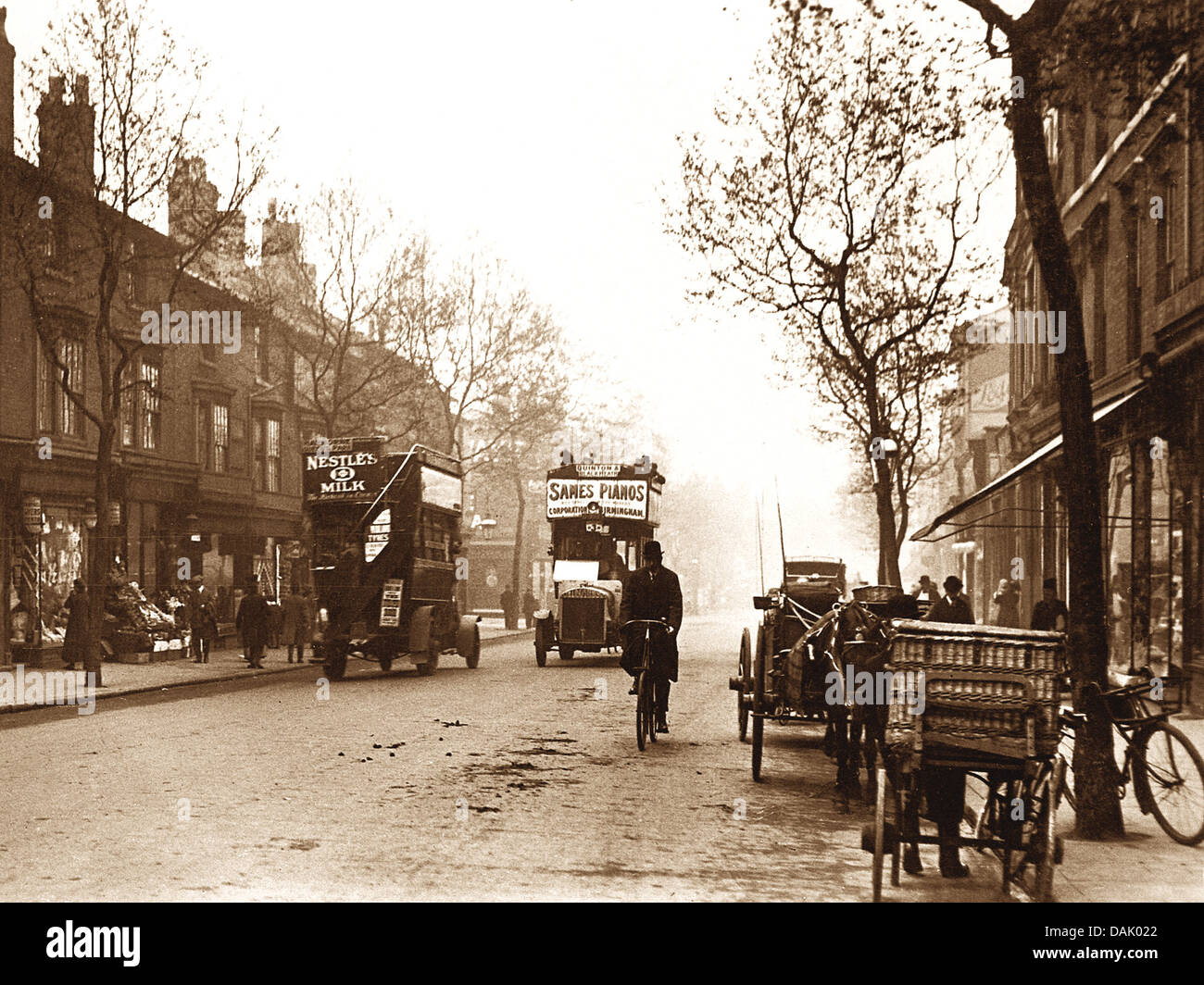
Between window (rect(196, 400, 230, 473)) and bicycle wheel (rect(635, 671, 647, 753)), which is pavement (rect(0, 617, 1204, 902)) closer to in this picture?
bicycle wheel (rect(635, 671, 647, 753))

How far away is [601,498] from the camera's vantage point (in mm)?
29266

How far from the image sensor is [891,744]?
703cm

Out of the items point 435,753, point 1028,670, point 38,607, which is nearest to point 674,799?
point 435,753

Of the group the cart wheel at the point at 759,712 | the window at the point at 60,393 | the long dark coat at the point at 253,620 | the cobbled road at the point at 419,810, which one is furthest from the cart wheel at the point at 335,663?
the cart wheel at the point at 759,712

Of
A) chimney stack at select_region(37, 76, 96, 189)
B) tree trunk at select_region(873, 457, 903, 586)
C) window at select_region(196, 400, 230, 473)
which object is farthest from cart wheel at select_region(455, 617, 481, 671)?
window at select_region(196, 400, 230, 473)

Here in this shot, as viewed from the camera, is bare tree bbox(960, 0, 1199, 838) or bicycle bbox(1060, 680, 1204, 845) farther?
bare tree bbox(960, 0, 1199, 838)

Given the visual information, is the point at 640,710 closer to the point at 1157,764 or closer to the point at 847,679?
the point at 847,679

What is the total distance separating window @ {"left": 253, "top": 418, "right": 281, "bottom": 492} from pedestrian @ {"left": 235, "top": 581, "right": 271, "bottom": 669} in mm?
14613

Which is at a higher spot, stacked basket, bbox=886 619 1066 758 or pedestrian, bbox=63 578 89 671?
stacked basket, bbox=886 619 1066 758

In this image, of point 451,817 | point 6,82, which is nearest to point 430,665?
point 451,817

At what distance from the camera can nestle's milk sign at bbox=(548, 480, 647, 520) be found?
29.3 meters

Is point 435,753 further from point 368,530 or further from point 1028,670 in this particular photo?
point 368,530

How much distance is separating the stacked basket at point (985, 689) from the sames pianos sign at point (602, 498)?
22278mm

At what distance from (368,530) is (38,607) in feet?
31.3
